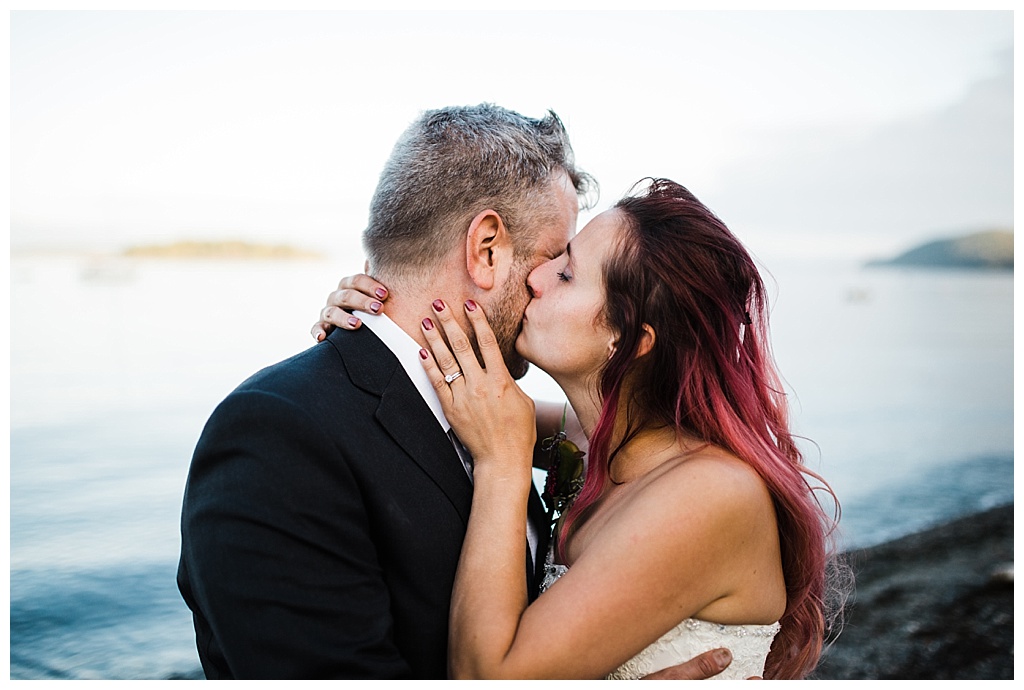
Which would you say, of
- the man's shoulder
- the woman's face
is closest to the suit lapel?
the man's shoulder

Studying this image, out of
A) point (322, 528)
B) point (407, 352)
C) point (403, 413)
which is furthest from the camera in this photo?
point (407, 352)

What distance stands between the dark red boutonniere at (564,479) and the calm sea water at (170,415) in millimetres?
795

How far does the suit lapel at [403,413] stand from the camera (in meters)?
2.24

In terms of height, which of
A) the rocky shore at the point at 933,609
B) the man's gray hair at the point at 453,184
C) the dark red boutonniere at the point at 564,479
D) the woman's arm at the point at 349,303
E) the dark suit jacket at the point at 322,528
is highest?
the man's gray hair at the point at 453,184

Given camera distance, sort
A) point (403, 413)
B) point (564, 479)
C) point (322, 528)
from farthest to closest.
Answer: point (564, 479)
point (403, 413)
point (322, 528)

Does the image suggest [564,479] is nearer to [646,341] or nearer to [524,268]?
[646,341]

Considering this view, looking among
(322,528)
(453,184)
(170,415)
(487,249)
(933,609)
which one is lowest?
(933,609)

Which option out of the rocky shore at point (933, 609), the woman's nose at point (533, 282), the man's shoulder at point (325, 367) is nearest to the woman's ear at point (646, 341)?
the woman's nose at point (533, 282)

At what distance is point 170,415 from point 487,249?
33.7 feet

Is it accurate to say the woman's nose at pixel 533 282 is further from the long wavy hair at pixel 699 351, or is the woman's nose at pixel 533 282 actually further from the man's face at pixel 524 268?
the long wavy hair at pixel 699 351

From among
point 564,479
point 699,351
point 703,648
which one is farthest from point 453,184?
point 703,648

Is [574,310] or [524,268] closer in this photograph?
[574,310]

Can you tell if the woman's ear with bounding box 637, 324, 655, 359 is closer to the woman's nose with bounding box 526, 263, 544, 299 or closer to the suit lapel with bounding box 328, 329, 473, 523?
the woman's nose with bounding box 526, 263, 544, 299

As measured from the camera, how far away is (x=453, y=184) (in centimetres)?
254
